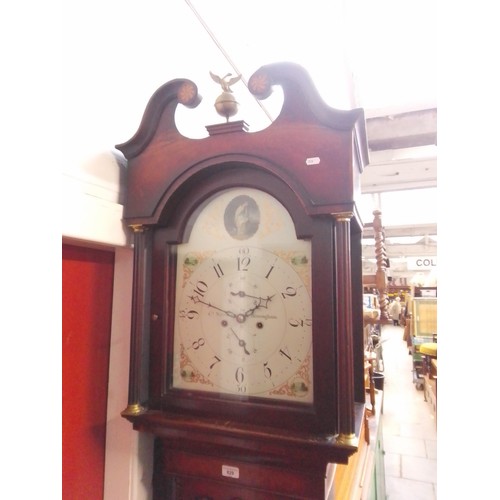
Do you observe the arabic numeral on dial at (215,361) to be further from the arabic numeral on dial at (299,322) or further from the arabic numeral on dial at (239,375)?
the arabic numeral on dial at (299,322)

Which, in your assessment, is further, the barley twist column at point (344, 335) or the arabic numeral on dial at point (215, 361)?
the arabic numeral on dial at point (215, 361)

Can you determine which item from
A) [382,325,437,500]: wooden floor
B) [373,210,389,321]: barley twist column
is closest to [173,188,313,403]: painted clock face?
[373,210,389,321]: barley twist column

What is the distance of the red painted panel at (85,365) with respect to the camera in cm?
62

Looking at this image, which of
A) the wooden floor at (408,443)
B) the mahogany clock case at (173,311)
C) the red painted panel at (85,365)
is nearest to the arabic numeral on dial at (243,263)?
the mahogany clock case at (173,311)

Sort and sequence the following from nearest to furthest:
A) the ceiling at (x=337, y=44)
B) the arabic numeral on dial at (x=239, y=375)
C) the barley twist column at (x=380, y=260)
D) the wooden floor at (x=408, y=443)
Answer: the arabic numeral on dial at (x=239, y=375), the ceiling at (x=337, y=44), the barley twist column at (x=380, y=260), the wooden floor at (x=408, y=443)

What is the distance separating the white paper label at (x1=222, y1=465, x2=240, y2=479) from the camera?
25.2 inches

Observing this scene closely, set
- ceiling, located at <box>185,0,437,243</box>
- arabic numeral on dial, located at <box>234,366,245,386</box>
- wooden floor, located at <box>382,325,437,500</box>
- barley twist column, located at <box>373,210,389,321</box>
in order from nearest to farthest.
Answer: arabic numeral on dial, located at <box>234,366,245,386</box> < ceiling, located at <box>185,0,437,243</box> < barley twist column, located at <box>373,210,389,321</box> < wooden floor, located at <box>382,325,437,500</box>

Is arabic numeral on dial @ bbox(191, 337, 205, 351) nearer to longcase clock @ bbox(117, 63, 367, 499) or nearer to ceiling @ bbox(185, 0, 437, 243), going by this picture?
longcase clock @ bbox(117, 63, 367, 499)

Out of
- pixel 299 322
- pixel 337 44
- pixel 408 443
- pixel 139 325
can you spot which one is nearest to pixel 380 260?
pixel 337 44

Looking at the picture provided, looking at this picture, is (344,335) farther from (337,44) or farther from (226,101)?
(337,44)

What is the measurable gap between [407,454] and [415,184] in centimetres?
253

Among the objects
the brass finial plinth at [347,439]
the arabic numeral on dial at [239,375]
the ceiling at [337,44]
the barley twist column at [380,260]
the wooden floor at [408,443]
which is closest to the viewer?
the brass finial plinth at [347,439]

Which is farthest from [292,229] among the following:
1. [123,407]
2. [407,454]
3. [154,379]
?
[407,454]

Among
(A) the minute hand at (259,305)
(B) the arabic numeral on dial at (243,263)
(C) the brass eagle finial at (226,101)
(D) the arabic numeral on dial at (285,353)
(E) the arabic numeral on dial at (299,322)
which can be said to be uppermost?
(C) the brass eagle finial at (226,101)
